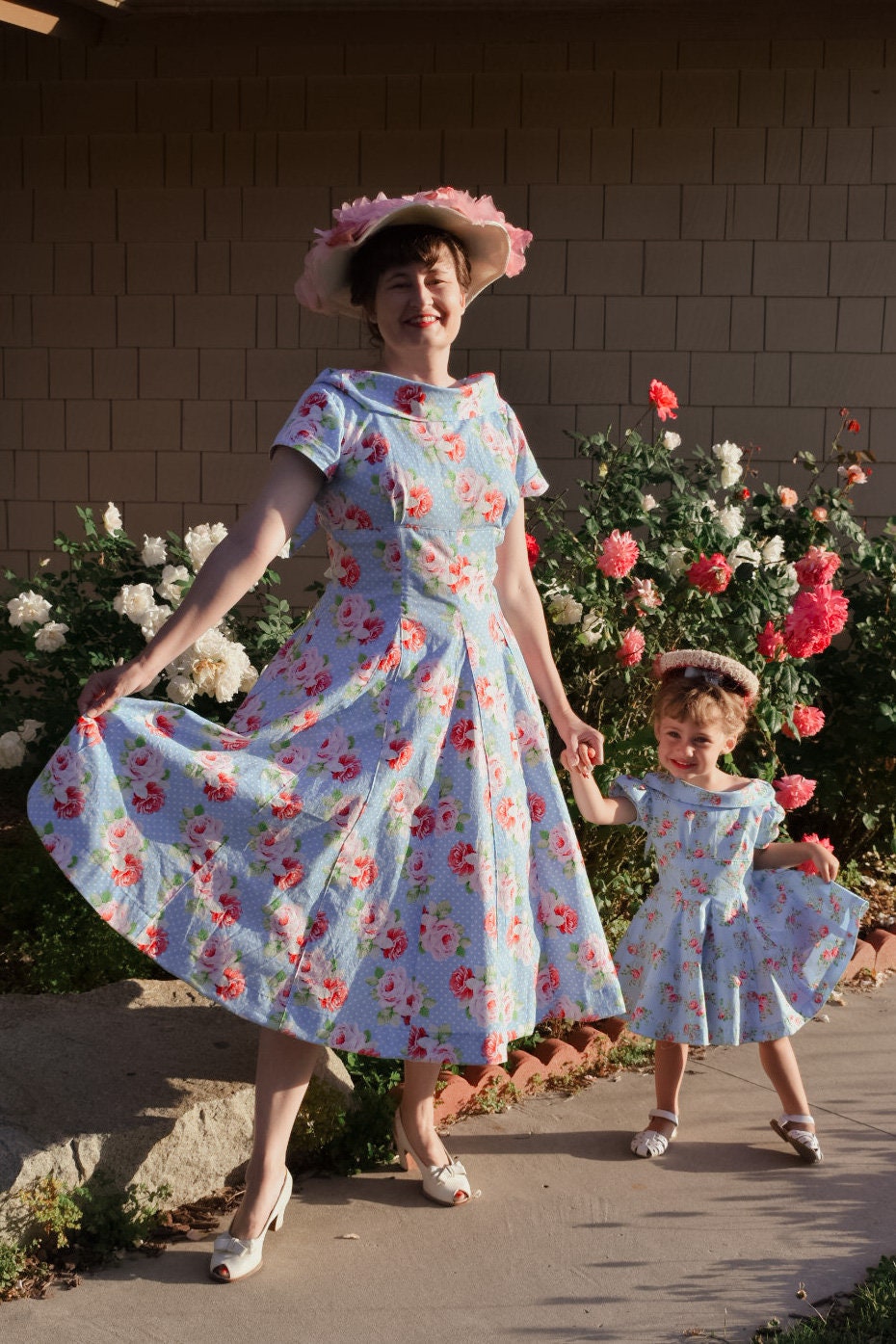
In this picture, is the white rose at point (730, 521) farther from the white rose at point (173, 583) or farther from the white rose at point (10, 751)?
the white rose at point (10, 751)

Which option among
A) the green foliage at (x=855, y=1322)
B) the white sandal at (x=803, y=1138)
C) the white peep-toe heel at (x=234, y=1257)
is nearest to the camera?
the green foliage at (x=855, y=1322)

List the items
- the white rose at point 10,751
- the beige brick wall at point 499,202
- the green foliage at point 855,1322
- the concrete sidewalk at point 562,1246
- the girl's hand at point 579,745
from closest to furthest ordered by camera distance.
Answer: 1. the green foliage at point 855,1322
2. the concrete sidewalk at point 562,1246
3. the girl's hand at point 579,745
4. the white rose at point 10,751
5. the beige brick wall at point 499,202

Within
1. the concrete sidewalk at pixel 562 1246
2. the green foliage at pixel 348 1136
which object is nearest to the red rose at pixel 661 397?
the concrete sidewalk at pixel 562 1246

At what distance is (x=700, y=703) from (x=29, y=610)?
6.13 ft

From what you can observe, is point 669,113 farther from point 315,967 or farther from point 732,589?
point 315,967

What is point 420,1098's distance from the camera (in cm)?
307

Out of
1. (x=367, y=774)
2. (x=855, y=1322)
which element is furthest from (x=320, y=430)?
(x=855, y=1322)

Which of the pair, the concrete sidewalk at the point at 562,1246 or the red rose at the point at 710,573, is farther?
the red rose at the point at 710,573

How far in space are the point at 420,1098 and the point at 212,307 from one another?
3.84m

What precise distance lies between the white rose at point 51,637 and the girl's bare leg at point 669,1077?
1.90 m

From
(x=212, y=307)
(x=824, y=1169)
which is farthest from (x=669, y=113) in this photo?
(x=824, y=1169)

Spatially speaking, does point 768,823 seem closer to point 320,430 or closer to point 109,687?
point 320,430

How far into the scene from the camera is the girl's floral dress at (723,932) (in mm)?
3291

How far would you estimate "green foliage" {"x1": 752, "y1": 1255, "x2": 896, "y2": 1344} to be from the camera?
2494mm
